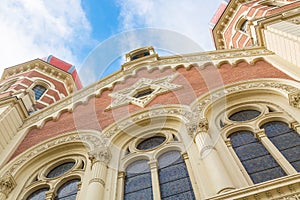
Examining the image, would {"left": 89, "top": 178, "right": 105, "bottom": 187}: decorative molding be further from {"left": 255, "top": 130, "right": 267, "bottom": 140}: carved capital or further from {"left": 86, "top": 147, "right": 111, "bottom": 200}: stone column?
{"left": 255, "top": 130, "right": 267, "bottom": 140}: carved capital

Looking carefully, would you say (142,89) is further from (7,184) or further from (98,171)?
(7,184)

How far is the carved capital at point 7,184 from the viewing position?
9.92 meters

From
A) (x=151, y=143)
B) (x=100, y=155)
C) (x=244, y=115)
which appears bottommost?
(x=100, y=155)

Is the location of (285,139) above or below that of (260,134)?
below

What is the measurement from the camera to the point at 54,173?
11164 millimetres

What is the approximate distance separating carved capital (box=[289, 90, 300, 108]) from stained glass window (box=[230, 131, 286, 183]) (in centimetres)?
135

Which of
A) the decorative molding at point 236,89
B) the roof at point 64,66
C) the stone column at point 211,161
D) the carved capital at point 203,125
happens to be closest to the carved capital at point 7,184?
the stone column at point 211,161

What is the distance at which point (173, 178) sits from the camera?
9.04m

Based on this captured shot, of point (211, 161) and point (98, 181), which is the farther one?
point (98, 181)

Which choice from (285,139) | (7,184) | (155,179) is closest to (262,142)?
(285,139)

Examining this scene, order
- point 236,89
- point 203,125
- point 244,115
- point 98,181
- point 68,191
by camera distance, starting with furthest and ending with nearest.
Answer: point 236,89, point 244,115, point 203,125, point 68,191, point 98,181

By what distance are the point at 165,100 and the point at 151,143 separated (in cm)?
213

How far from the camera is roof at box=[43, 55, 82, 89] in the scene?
90.4ft

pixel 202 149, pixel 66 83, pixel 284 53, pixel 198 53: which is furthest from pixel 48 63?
pixel 202 149
